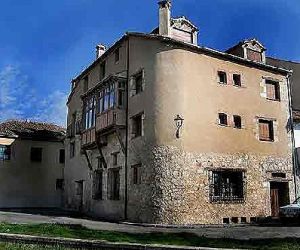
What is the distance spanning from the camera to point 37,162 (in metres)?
37.7

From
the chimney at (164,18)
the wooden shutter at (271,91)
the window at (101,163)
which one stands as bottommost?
the window at (101,163)

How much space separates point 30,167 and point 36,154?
136 centimetres

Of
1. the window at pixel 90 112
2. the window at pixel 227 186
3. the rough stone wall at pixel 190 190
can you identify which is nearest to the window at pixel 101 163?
the window at pixel 90 112

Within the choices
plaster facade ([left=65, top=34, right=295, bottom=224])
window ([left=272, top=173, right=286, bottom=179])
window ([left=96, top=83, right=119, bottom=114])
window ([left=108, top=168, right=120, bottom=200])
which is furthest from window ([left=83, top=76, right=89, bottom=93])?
window ([left=272, top=173, right=286, bottom=179])

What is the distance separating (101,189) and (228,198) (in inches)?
342

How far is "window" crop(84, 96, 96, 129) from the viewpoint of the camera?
26.4m

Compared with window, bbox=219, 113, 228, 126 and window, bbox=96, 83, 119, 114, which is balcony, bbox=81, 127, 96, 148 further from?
window, bbox=219, 113, 228, 126

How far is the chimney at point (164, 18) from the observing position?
23.3m

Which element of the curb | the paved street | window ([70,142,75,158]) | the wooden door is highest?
window ([70,142,75,158])

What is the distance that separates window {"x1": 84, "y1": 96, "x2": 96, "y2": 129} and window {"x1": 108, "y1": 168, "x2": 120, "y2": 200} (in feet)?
11.8

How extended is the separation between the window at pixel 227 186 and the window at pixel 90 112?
9.04 meters

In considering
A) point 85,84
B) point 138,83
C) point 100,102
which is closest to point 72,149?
point 85,84

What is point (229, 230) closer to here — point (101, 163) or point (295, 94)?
point (101, 163)

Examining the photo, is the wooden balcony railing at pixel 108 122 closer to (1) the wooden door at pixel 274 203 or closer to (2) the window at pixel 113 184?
(2) the window at pixel 113 184
